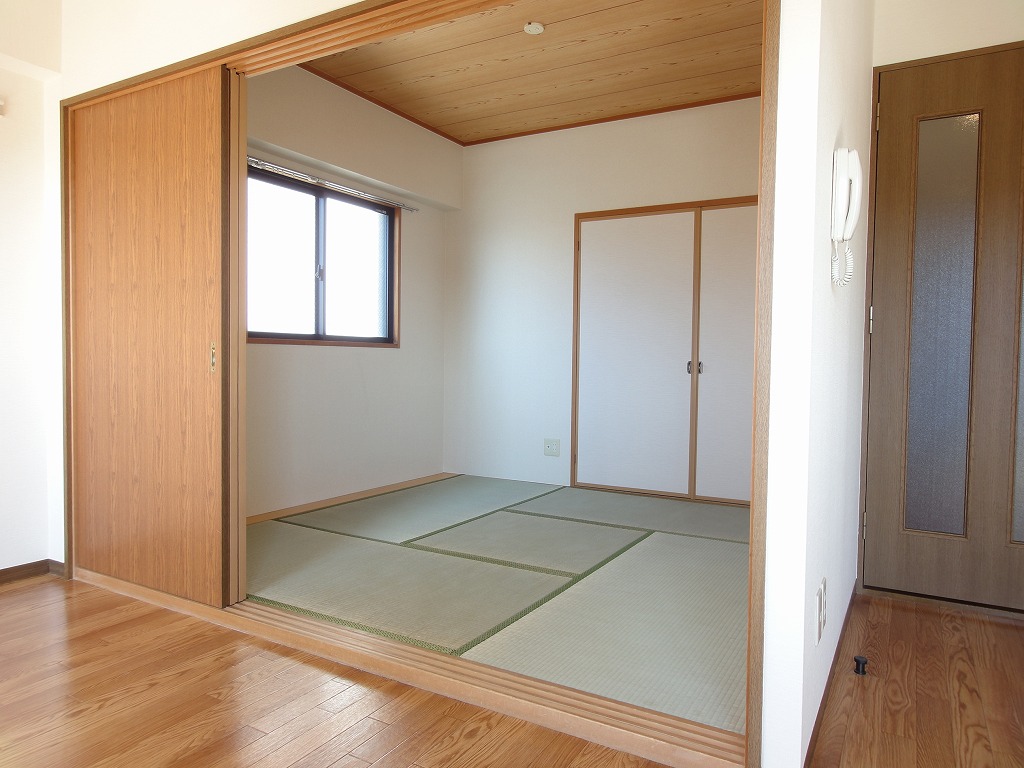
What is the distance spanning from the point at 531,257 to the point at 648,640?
3.44 metres

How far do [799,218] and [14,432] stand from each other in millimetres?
3119

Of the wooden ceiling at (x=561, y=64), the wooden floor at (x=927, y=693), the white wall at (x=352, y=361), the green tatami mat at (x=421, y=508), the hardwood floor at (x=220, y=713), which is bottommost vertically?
the wooden floor at (x=927, y=693)

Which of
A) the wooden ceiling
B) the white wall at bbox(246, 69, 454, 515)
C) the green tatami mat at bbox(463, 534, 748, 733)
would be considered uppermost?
the wooden ceiling

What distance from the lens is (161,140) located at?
104 inches

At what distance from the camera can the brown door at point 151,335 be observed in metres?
2.51

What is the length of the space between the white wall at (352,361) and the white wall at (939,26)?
2.95m

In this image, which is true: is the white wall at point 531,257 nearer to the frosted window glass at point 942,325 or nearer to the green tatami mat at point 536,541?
the green tatami mat at point 536,541

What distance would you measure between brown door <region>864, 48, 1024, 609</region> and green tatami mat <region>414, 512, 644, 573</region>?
1205mm

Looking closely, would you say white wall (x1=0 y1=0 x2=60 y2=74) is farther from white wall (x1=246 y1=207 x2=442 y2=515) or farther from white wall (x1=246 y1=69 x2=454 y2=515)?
→ white wall (x1=246 y1=207 x2=442 y2=515)

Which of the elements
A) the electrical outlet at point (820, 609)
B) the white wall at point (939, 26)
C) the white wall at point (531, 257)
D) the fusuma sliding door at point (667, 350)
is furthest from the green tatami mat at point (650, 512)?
the white wall at point (939, 26)

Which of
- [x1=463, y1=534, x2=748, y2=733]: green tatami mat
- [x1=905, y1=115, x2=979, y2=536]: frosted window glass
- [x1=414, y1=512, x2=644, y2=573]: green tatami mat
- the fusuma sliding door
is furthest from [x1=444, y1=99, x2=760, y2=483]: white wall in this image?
[x1=463, y1=534, x2=748, y2=733]: green tatami mat

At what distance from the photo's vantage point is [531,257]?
5.25m

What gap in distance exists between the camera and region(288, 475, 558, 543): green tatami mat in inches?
150

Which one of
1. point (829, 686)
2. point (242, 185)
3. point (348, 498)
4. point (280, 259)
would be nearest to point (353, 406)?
point (348, 498)
